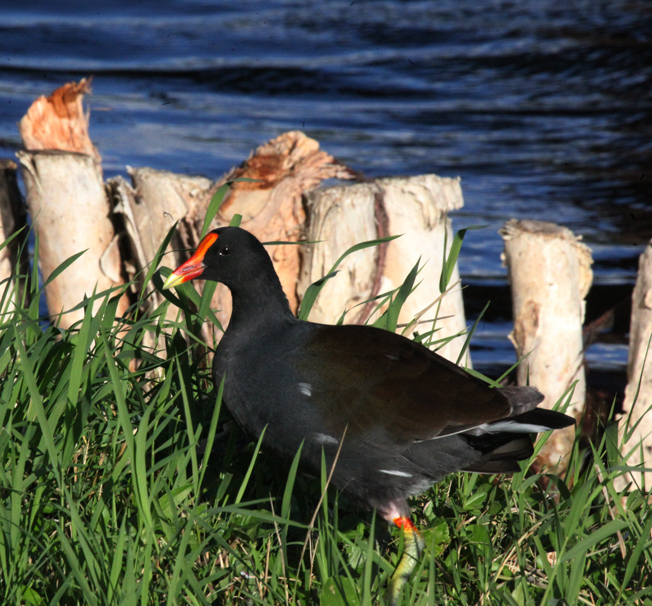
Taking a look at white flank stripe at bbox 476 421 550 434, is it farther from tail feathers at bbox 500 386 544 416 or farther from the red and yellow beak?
the red and yellow beak

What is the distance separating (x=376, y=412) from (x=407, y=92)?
10087 millimetres

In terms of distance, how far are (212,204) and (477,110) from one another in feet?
30.2

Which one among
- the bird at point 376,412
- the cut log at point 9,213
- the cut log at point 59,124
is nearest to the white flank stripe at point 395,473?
the bird at point 376,412

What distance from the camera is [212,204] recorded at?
248cm

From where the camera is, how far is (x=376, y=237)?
3.54 metres

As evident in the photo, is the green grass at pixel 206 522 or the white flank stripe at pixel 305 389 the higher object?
the white flank stripe at pixel 305 389

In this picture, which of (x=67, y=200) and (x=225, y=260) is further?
(x=67, y=200)

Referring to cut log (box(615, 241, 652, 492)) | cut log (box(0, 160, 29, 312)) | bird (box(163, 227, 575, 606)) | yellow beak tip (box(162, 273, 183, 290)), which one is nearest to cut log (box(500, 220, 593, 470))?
cut log (box(615, 241, 652, 492))

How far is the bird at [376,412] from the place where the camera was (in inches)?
78.7

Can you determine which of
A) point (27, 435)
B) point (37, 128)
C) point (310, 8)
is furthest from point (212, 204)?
point (310, 8)

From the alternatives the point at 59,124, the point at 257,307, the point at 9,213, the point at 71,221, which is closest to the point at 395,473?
the point at 257,307

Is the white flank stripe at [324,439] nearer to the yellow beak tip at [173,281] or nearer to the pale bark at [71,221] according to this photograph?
the yellow beak tip at [173,281]

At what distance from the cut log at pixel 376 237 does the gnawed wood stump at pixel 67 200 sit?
0.98 m

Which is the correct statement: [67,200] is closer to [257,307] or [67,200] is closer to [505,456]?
[257,307]
